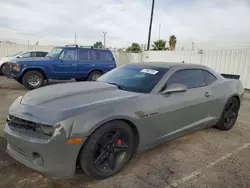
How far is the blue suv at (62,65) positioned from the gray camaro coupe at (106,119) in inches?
226

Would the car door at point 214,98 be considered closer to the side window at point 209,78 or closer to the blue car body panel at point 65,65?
the side window at point 209,78

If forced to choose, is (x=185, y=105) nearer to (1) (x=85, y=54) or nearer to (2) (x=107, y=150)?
(2) (x=107, y=150)

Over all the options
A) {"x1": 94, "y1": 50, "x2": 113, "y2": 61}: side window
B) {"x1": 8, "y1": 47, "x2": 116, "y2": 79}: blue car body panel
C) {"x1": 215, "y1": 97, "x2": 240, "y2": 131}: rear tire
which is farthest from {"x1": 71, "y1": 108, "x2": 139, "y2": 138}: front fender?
{"x1": 94, "y1": 50, "x2": 113, "y2": 61}: side window

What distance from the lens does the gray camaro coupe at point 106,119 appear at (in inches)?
83.5

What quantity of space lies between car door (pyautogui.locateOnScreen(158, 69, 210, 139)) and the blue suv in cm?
658

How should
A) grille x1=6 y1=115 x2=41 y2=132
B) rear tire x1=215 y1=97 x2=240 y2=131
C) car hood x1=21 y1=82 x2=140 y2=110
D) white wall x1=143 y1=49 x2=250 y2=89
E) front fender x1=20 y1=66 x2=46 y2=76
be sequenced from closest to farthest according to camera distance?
grille x1=6 y1=115 x2=41 y2=132 < car hood x1=21 y1=82 x2=140 y2=110 < rear tire x1=215 y1=97 x2=240 y2=131 < front fender x1=20 y1=66 x2=46 y2=76 < white wall x1=143 y1=49 x2=250 y2=89

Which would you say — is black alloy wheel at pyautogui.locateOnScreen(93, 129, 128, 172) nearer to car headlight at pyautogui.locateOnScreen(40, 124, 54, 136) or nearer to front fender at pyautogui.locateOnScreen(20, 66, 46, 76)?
car headlight at pyautogui.locateOnScreen(40, 124, 54, 136)

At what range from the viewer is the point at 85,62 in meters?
9.50

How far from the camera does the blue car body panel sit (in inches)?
319

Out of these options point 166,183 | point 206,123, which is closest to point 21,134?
point 166,183

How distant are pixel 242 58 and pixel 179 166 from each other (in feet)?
32.8

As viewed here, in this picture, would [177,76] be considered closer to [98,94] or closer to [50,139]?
[98,94]

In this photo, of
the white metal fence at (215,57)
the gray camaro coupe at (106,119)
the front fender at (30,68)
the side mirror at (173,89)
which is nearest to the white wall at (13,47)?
the white metal fence at (215,57)

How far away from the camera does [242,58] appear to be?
10688mm
